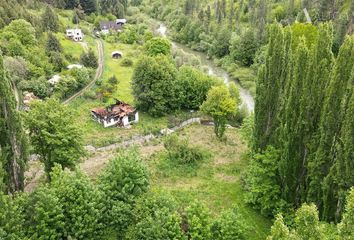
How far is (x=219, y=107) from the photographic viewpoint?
1949 inches

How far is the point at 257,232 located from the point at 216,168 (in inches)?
441

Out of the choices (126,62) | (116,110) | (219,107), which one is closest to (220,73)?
(126,62)

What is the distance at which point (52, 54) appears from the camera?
72.5 m

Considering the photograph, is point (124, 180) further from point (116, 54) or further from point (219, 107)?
point (116, 54)

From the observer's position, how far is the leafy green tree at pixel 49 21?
90.7 metres

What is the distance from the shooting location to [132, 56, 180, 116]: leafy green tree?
192 ft

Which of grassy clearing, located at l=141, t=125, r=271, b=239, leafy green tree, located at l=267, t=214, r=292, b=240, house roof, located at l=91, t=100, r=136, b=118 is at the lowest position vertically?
grassy clearing, located at l=141, t=125, r=271, b=239

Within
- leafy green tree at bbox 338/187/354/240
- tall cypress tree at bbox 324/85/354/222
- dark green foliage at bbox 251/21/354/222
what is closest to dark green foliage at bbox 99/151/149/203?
dark green foliage at bbox 251/21/354/222

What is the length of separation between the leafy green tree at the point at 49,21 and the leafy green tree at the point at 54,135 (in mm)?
57945

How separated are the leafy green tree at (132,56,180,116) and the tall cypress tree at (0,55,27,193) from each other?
2792 cm

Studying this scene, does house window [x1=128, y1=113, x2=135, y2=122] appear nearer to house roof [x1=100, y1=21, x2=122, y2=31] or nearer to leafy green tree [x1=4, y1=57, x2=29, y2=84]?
leafy green tree [x1=4, y1=57, x2=29, y2=84]

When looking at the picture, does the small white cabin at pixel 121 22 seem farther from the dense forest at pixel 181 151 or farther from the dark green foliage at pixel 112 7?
the dense forest at pixel 181 151

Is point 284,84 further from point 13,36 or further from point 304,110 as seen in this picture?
point 13,36

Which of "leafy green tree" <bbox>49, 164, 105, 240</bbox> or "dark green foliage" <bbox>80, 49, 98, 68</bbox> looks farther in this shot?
"dark green foliage" <bbox>80, 49, 98, 68</bbox>
